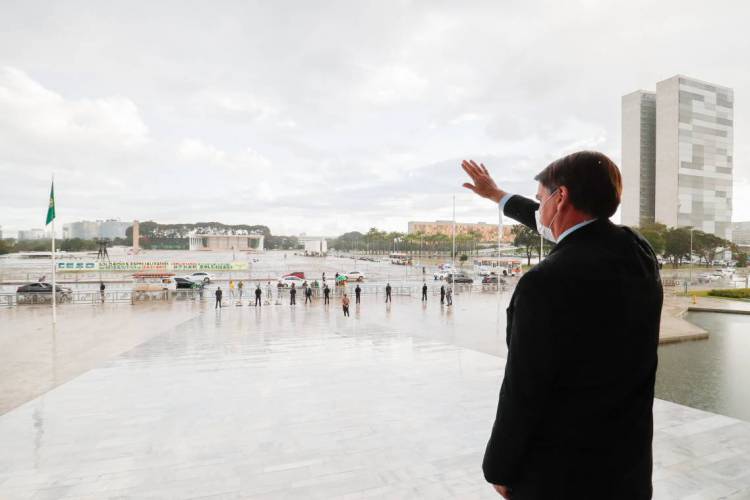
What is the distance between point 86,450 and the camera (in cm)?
634

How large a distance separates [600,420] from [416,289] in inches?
1349

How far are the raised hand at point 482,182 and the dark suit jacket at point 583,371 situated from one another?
0.97 m

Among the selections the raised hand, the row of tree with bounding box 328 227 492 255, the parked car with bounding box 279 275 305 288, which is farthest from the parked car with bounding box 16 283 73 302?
the row of tree with bounding box 328 227 492 255

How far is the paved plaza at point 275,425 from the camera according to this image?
541 centimetres

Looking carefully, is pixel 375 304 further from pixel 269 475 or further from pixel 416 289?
pixel 269 475

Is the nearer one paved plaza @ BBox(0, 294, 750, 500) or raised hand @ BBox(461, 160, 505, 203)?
raised hand @ BBox(461, 160, 505, 203)

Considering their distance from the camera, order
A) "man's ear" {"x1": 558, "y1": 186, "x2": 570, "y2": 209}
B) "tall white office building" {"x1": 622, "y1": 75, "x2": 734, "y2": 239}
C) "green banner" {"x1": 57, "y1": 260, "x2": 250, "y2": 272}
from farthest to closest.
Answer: "tall white office building" {"x1": 622, "y1": 75, "x2": 734, "y2": 239}
"green banner" {"x1": 57, "y1": 260, "x2": 250, "y2": 272}
"man's ear" {"x1": 558, "y1": 186, "x2": 570, "y2": 209}

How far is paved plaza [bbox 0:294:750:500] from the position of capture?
5414 mm

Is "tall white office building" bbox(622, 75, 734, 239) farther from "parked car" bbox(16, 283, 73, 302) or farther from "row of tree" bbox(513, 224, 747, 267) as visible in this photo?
"parked car" bbox(16, 283, 73, 302)

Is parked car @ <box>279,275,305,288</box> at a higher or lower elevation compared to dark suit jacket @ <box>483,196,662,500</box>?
lower

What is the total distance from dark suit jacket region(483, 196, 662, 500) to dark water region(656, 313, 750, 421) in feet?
34.7

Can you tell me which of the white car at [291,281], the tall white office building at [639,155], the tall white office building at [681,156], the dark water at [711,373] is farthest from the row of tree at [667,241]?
the dark water at [711,373]

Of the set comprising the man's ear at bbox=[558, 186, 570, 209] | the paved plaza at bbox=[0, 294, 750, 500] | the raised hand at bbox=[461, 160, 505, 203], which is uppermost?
the raised hand at bbox=[461, 160, 505, 203]

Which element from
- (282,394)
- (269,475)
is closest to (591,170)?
(269,475)
